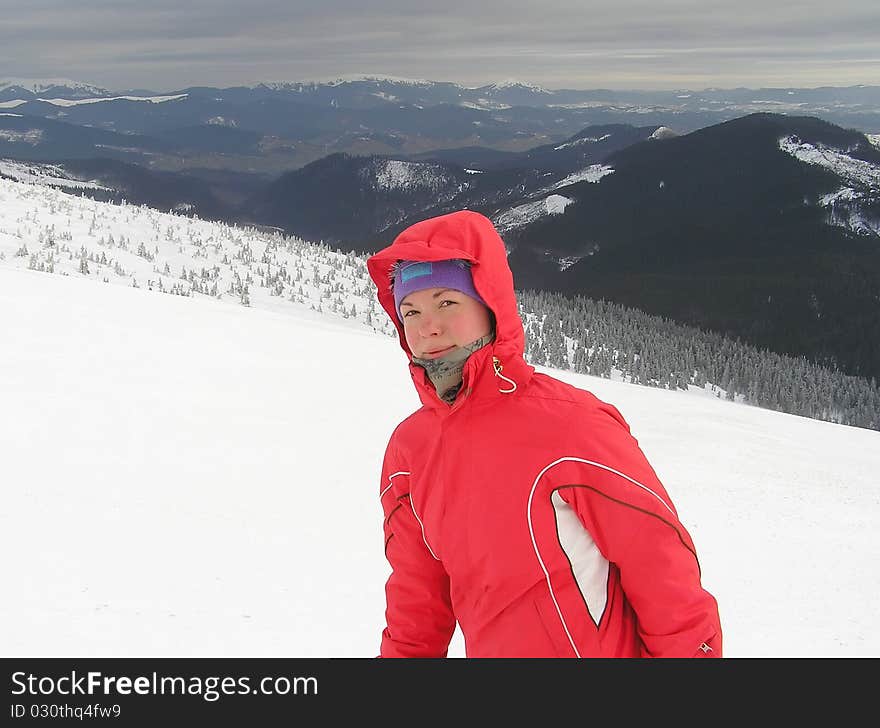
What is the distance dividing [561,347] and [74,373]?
89.1 feet

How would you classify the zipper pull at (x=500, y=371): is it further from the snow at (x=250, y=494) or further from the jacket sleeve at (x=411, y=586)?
the snow at (x=250, y=494)

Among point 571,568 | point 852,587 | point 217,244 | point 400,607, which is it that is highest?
point 217,244

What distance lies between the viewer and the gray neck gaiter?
1.86m

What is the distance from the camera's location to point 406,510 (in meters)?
2.12

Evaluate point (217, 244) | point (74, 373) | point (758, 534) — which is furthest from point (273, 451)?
point (217, 244)

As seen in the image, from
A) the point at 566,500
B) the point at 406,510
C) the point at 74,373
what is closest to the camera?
the point at 566,500

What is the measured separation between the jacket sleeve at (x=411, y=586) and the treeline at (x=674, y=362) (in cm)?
2600

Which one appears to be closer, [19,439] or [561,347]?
[19,439]

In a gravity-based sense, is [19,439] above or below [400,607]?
above

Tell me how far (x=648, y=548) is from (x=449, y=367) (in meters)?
0.66

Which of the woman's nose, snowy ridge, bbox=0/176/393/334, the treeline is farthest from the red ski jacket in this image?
the treeline

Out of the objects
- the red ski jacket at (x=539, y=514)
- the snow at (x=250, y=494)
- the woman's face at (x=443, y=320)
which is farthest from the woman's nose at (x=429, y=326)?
the snow at (x=250, y=494)

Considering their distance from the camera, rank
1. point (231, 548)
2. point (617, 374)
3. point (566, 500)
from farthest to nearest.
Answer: point (617, 374) < point (231, 548) < point (566, 500)
